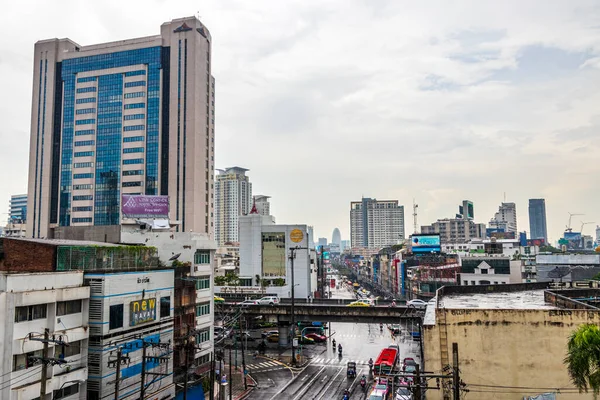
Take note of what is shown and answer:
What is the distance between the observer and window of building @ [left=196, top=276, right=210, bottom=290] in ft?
161

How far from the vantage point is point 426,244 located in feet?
403

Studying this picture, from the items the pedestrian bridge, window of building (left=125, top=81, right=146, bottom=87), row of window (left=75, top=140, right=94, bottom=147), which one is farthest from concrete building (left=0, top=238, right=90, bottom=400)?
row of window (left=75, top=140, right=94, bottom=147)

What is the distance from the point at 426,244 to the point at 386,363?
7657cm

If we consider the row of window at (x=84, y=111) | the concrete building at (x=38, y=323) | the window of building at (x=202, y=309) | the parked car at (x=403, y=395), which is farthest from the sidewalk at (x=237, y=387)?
the row of window at (x=84, y=111)

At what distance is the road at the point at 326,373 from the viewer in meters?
47.0

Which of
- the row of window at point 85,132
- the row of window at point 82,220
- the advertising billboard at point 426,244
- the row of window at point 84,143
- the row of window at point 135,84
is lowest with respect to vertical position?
the advertising billboard at point 426,244

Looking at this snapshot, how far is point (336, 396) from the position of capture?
150ft

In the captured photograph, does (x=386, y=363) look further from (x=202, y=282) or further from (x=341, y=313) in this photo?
(x=202, y=282)

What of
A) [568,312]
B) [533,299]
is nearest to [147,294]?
[568,312]

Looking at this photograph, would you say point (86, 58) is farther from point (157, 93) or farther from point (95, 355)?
point (95, 355)

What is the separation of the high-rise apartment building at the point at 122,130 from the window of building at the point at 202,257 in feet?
240

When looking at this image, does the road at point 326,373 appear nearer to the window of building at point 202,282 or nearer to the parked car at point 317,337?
the parked car at point 317,337

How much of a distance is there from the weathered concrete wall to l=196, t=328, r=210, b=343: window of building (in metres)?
26.3

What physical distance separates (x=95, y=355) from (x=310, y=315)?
38.6m
